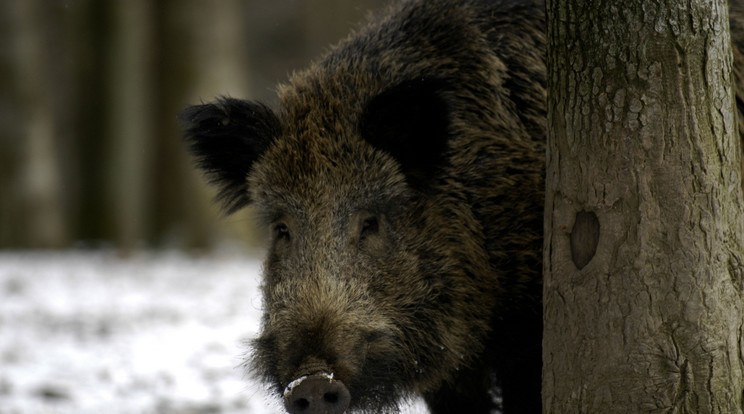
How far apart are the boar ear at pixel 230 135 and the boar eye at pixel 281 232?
394mm

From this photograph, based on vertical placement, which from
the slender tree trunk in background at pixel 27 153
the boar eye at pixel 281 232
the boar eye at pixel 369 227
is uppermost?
the slender tree trunk in background at pixel 27 153

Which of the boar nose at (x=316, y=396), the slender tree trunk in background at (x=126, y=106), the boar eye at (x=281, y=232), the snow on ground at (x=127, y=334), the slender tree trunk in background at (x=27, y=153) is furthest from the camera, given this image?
the slender tree trunk in background at (x=126, y=106)

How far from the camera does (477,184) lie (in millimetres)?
4230

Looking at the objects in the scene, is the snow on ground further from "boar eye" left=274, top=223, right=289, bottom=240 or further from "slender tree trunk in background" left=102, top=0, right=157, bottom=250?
"slender tree trunk in background" left=102, top=0, right=157, bottom=250

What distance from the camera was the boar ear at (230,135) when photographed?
13.8 ft

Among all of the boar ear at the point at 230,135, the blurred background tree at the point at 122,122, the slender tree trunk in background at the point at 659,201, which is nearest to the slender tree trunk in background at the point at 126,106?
the blurred background tree at the point at 122,122

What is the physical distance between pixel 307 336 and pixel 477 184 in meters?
1.24

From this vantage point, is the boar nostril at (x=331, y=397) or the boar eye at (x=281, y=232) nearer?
the boar nostril at (x=331, y=397)

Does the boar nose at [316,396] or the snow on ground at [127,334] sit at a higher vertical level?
the snow on ground at [127,334]

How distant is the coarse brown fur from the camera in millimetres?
3986

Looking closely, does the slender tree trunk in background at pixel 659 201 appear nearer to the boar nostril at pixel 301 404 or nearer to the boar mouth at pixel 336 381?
the boar mouth at pixel 336 381

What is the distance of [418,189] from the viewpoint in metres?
4.24

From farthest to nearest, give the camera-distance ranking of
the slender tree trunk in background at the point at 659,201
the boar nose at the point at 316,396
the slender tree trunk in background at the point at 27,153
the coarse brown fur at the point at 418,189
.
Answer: the slender tree trunk in background at the point at 27,153 < the coarse brown fur at the point at 418,189 < the boar nose at the point at 316,396 < the slender tree trunk in background at the point at 659,201

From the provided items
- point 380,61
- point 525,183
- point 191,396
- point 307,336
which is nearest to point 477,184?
point 525,183
